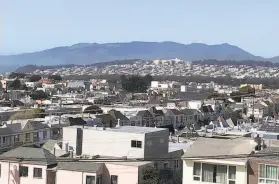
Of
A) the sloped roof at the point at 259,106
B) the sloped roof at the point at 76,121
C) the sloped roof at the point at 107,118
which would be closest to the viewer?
the sloped roof at the point at 76,121

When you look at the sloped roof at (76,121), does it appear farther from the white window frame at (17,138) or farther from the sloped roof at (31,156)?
the sloped roof at (31,156)

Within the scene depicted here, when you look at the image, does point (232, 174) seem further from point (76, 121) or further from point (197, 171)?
point (76, 121)

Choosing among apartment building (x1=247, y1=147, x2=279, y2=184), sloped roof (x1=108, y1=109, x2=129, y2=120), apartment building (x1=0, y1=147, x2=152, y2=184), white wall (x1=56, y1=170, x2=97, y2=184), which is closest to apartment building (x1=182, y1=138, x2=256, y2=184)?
apartment building (x1=247, y1=147, x2=279, y2=184)

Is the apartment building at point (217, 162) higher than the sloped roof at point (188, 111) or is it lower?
higher

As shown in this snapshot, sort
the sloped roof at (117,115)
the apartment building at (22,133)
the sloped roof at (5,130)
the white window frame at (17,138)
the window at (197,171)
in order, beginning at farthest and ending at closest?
the sloped roof at (117,115) < the white window frame at (17,138) < the apartment building at (22,133) < the sloped roof at (5,130) < the window at (197,171)

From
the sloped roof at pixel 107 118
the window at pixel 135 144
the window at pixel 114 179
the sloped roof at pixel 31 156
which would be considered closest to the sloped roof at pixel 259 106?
the sloped roof at pixel 107 118

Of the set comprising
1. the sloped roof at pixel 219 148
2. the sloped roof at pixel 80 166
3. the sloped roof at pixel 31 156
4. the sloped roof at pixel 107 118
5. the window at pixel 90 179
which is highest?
the sloped roof at pixel 219 148

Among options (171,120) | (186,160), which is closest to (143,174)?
(186,160)
